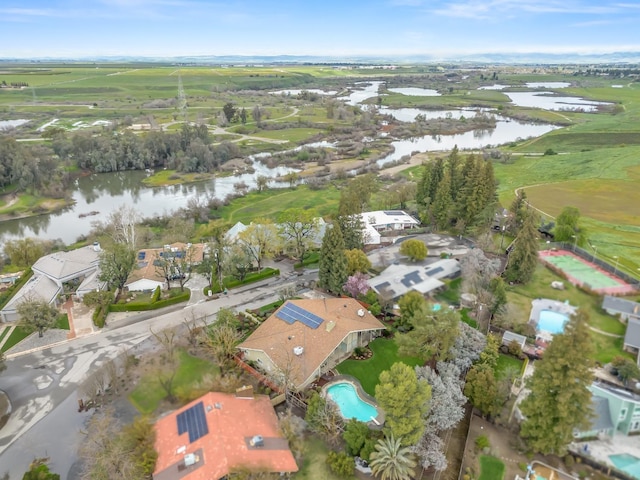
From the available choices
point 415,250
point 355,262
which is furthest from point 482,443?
point 415,250

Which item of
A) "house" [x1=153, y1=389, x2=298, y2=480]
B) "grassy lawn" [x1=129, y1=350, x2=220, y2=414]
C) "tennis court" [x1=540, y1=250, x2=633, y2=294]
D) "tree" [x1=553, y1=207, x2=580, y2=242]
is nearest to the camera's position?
"house" [x1=153, y1=389, x2=298, y2=480]

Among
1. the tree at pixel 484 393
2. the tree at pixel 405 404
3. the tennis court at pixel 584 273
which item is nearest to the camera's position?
the tree at pixel 405 404

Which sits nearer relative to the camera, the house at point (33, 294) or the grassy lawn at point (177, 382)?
the grassy lawn at point (177, 382)

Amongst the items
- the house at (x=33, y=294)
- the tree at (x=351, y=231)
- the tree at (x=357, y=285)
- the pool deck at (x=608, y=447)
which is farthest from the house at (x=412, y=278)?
the house at (x=33, y=294)

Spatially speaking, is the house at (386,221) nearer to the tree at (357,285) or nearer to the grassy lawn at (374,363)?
the tree at (357,285)

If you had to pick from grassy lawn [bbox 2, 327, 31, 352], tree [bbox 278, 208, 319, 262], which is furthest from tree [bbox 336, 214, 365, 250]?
grassy lawn [bbox 2, 327, 31, 352]

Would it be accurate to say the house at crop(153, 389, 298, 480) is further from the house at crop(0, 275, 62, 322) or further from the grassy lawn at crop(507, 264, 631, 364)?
the grassy lawn at crop(507, 264, 631, 364)

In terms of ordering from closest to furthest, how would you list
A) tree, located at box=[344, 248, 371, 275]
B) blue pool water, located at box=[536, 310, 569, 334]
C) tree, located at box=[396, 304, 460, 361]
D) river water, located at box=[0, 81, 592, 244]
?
tree, located at box=[396, 304, 460, 361] → blue pool water, located at box=[536, 310, 569, 334] → tree, located at box=[344, 248, 371, 275] → river water, located at box=[0, 81, 592, 244]
